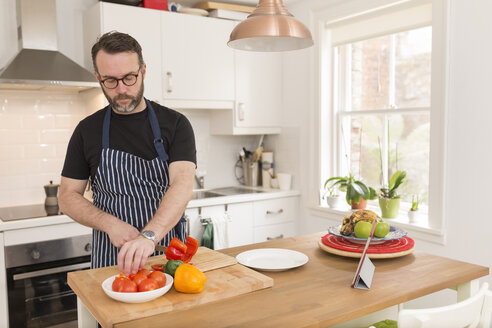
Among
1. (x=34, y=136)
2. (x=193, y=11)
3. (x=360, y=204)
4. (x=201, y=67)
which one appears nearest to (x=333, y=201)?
(x=360, y=204)

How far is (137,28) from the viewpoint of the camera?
3400mm

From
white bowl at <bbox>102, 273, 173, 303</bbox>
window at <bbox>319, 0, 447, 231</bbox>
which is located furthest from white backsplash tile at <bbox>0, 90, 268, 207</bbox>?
white bowl at <bbox>102, 273, 173, 303</bbox>

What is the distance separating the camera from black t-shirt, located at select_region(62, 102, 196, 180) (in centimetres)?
206

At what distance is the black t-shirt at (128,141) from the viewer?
2061mm

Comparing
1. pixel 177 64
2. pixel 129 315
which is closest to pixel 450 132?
pixel 177 64

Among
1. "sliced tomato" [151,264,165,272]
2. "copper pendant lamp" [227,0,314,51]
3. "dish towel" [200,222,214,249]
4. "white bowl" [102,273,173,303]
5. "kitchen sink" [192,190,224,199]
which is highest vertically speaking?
"copper pendant lamp" [227,0,314,51]

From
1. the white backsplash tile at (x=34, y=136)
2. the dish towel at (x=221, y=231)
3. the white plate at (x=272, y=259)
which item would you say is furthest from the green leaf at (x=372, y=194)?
the white backsplash tile at (x=34, y=136)

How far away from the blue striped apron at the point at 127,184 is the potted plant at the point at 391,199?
5.68 ft

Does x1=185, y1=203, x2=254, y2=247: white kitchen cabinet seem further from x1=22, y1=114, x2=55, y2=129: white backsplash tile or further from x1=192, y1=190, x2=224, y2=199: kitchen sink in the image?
x1=22, y1=114, x2=55, y2=129: white backsplash tile

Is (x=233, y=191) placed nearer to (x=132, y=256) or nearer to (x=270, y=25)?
(x=270, y=25)

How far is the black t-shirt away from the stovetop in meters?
1.05

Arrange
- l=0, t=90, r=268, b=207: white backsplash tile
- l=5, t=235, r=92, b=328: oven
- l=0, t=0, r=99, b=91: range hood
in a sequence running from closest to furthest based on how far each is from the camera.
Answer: l=5, t=235, r=92, b=328: oven, l=0, t=0, r=99, b=91: range hood, l=0, t=90, r=268, b=207: white backsplash tile

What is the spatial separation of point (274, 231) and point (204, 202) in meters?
0.75

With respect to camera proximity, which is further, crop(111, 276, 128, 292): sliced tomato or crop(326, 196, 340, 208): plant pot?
crop(326, 196, 340, 208): plant pot
